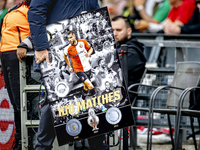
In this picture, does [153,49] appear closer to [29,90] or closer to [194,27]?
[194,27]

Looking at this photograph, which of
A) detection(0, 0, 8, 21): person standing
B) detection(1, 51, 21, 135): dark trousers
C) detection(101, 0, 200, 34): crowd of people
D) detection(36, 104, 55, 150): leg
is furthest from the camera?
detection(101, 0, 200, 34): crowd of people

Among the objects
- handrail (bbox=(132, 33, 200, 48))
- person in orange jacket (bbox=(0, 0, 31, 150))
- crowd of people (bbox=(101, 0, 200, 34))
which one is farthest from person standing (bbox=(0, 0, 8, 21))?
crowd of people (bbox=(101, 0, 200, 34))

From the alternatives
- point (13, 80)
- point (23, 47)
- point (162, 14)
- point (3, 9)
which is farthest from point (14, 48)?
point (162, 14)

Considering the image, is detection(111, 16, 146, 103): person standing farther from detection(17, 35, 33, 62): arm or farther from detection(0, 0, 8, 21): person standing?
detection(17, 35, 33, 62): arm

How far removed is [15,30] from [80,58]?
0.80 m

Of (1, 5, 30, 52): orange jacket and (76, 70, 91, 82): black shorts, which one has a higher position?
(1, 5, 30, 52): orange jacket

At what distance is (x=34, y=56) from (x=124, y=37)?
2.72m

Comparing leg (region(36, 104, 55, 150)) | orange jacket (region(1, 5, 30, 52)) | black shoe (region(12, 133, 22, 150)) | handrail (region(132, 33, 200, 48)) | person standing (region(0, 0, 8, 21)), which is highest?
person standing (region(0, 0, 8, 21))

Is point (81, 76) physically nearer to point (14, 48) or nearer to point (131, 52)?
point (14, 48)

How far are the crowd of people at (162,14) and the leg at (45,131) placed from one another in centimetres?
434

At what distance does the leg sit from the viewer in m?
3.45

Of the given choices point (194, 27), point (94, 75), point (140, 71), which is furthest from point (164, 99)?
point (94, 75)

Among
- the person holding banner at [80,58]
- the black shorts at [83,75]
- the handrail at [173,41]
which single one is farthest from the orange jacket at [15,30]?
the handrail at [173,41]

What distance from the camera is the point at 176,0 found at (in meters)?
7.91
